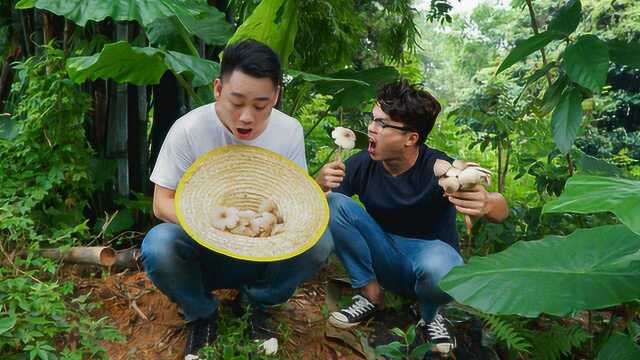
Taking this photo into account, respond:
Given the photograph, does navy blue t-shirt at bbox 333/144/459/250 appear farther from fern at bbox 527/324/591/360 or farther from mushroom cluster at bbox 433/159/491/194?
fern at bbox 527/324/591/360

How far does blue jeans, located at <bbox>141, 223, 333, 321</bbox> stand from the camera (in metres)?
1.73

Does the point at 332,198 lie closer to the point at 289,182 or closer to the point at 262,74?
the point at 289,182

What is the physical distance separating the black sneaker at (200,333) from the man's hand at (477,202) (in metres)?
0.81

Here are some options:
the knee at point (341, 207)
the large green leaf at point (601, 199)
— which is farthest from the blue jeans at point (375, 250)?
the large green leaf at point (601, 199)

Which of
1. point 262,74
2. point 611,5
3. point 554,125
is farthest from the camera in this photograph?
point 611,5

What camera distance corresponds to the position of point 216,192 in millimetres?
1751

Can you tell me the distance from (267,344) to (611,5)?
9.44 m

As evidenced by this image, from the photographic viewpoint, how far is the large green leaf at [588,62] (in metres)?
1.71

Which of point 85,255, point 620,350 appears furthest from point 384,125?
point 85,255

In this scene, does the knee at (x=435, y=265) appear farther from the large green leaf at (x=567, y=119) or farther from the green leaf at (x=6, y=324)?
the green leaf at (x=6, y=324)

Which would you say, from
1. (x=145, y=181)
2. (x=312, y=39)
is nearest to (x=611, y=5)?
(x=312, y=39)

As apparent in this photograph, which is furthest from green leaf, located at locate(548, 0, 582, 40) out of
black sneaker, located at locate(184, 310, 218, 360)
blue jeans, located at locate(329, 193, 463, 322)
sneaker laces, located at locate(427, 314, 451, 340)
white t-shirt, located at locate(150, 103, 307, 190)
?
black sneaker, located at locate(184, 310, 218, 360)

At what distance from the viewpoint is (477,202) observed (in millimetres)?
1675

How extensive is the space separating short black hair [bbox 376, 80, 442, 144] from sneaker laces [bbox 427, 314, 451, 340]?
1.91ft
